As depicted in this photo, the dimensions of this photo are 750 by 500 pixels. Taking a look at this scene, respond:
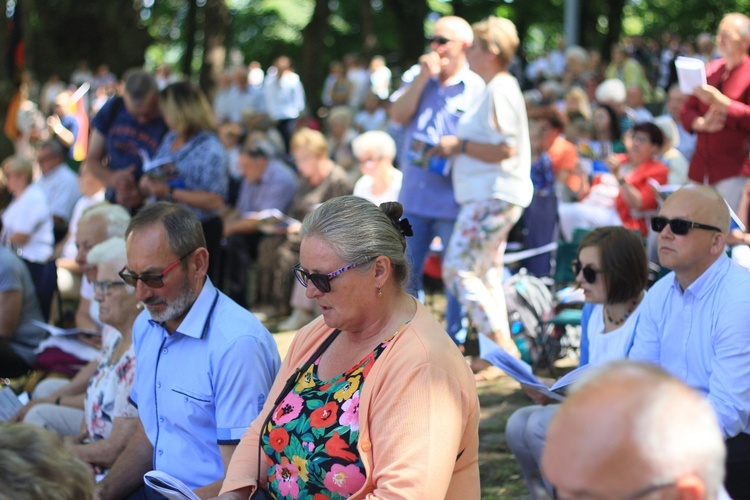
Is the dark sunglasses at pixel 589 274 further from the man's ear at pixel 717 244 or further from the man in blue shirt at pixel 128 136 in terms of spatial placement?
the man in blue shirt at pixel 128 136

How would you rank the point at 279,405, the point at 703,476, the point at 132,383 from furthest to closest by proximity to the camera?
the point at 132,383
the point at 279,405
the point at 703,476

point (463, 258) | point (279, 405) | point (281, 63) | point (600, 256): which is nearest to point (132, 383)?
point (279, 405)

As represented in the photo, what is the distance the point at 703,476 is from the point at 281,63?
1697 centimetres

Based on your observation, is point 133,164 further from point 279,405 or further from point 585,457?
point 585,457

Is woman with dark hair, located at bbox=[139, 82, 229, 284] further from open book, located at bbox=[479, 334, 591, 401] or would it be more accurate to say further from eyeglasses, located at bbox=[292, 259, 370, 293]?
eyeglasses, located at bbox=[292, 259, 370, 293]

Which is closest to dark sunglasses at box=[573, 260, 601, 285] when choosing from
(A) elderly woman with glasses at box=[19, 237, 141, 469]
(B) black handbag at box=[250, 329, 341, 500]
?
(B) black handbag at box=[250, 329, 341, 500]

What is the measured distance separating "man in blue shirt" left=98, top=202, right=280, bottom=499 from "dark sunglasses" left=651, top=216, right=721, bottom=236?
1518 millimetres

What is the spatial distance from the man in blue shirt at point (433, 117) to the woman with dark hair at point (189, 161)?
115 centimetres

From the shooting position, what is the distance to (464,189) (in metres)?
5.95

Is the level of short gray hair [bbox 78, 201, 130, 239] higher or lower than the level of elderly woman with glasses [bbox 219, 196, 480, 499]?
lower

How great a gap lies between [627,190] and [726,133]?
112cm

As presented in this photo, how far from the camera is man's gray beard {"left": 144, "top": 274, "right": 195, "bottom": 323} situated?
11.9 ft

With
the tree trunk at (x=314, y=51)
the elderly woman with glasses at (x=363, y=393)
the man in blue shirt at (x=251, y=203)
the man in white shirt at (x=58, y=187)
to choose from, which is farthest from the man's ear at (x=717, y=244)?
the tree trunk at (x=314, y=51)

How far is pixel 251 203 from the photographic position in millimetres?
9477
